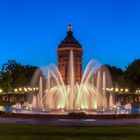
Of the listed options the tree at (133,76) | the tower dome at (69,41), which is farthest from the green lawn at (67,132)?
the tower dome at (69,41)

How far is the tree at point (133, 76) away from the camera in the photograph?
79.7 m

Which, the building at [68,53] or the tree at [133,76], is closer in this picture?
the tree at [133,76]

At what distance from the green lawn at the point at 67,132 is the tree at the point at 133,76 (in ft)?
194

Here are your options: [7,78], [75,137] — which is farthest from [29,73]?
[75,137]

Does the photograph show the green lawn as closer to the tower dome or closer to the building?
the building

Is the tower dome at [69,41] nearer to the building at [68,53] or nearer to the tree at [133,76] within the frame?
the building at [68,53]

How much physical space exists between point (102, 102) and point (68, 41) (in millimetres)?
83512

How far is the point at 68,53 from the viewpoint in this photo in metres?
118

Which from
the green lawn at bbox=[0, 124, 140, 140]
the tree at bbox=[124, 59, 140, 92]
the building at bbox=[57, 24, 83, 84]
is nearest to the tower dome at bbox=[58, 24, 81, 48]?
the building at bbox=[57, 24, 83, 84]

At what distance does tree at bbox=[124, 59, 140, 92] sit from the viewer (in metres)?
79.7

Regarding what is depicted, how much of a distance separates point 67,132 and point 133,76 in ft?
207

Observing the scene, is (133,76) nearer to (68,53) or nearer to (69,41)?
(68,53)

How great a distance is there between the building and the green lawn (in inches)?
3737

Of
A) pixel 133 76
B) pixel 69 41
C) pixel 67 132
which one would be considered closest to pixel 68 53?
pixel 69 41
